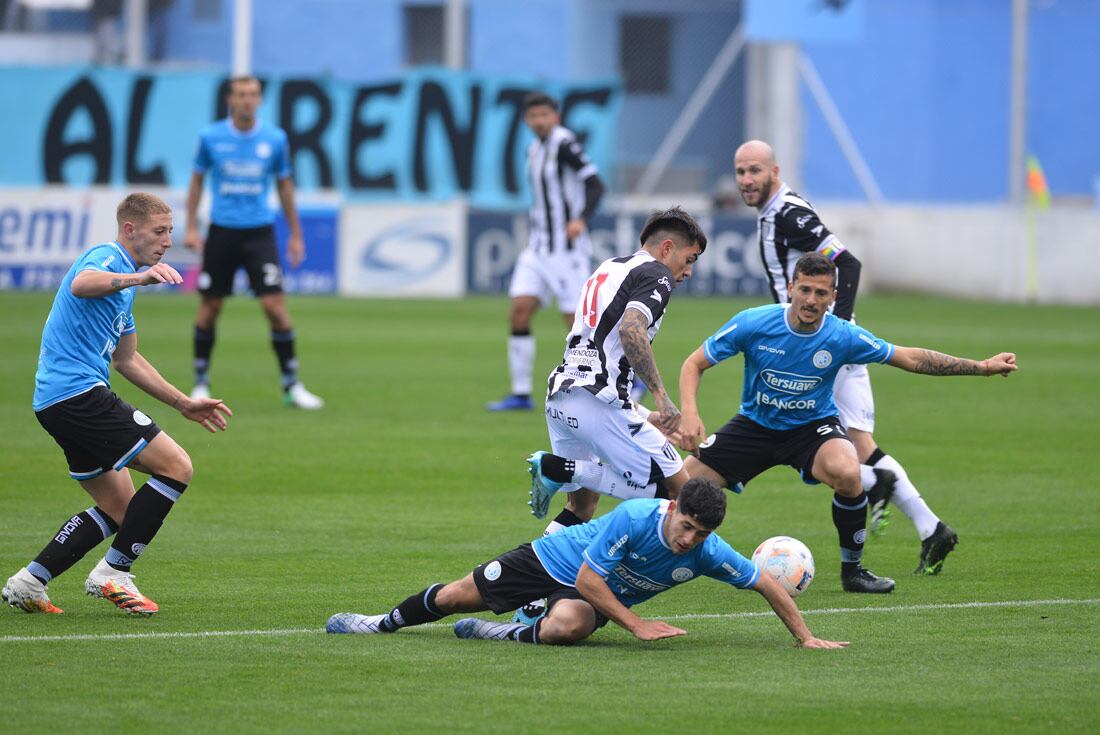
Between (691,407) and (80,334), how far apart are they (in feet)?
8.73

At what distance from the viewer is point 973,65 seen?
42250mm

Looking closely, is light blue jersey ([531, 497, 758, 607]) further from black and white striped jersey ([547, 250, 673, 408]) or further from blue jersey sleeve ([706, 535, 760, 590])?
Result: black and white striped jersey ([547, 250, 673, 408])

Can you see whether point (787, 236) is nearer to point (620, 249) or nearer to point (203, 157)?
point (203, 157)

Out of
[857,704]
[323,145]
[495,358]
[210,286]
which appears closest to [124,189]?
[323,145]

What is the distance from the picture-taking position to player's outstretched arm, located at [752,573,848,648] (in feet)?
23.1

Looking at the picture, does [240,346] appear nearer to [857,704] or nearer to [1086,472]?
[1086,472]

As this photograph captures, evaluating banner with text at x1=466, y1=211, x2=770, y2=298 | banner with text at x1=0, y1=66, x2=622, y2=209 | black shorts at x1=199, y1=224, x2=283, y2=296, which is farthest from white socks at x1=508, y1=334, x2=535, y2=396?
banner with text at x1=0, y1=66, x2=622, y2=209

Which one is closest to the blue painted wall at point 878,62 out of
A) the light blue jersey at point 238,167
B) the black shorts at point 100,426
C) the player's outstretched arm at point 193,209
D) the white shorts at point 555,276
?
the white shorts at point 555,276

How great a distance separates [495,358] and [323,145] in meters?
14.2

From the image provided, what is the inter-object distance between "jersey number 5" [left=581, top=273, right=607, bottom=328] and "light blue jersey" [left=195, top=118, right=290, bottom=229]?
8.01 m

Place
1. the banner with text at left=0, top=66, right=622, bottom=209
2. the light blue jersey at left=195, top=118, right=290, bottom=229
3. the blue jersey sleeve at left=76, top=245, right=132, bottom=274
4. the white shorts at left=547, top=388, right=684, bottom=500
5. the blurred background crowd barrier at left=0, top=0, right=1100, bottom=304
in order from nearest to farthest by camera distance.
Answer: the blue jersey sleeve at left=76, top=245, right=132, bottom=274 → the white shorts at left=547, top=388, right=684, bottom=500 → the light blue jersey at left=195, top=118, right=290, bottom=229 → the blurred background crowd barrier at left=0, top=0, right=1100, bottom=304 → the banner with text at left=0, top=66, right=622, bottom=209

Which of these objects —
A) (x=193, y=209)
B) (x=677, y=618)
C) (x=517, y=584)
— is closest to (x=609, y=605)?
(x=517, y=584)

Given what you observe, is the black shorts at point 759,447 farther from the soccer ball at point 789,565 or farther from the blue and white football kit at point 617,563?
the blue and white football kit at point 617,563

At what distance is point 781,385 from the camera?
8.68 m
